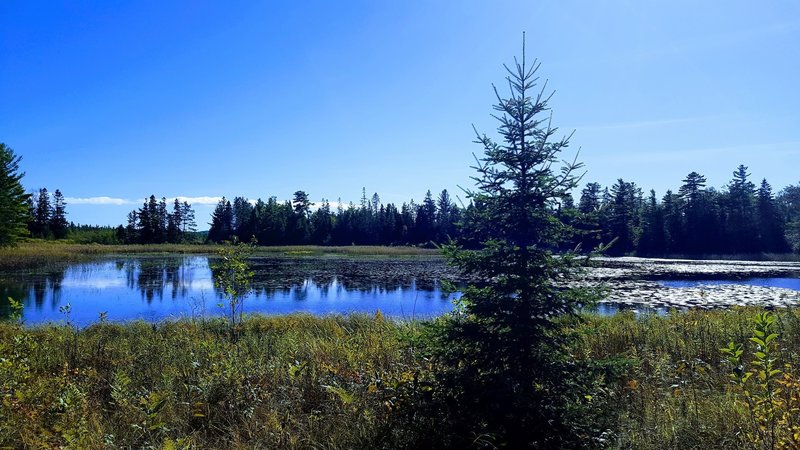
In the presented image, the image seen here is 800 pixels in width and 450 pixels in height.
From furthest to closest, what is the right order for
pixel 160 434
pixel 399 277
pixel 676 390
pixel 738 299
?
pixel 399 277 < pixel 738 299 < pixel 676 390 < pixel 160 434

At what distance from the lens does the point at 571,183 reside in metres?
4.35

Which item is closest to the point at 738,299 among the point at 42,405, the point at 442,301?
the point at 442,301

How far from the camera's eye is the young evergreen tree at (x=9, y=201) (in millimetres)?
36656

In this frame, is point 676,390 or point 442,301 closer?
point 676,390

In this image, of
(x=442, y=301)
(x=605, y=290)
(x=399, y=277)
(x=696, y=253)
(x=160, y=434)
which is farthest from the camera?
(x=696, y=253)

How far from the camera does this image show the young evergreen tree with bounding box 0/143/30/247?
36656mm

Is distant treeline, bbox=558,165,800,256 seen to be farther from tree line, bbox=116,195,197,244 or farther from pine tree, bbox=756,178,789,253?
tree line, bbox=116,195,197,244

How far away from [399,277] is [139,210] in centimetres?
6773

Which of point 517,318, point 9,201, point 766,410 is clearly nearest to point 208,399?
point 517,318

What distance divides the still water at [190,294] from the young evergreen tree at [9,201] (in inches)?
363

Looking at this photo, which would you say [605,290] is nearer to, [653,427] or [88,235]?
[653,427]

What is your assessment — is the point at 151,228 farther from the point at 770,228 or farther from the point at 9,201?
the point at 770,228

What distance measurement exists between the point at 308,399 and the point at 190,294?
18713 millimetres

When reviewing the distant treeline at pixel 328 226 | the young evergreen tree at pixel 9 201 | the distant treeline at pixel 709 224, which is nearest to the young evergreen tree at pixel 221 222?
the distant treeline at pixel 328 226
